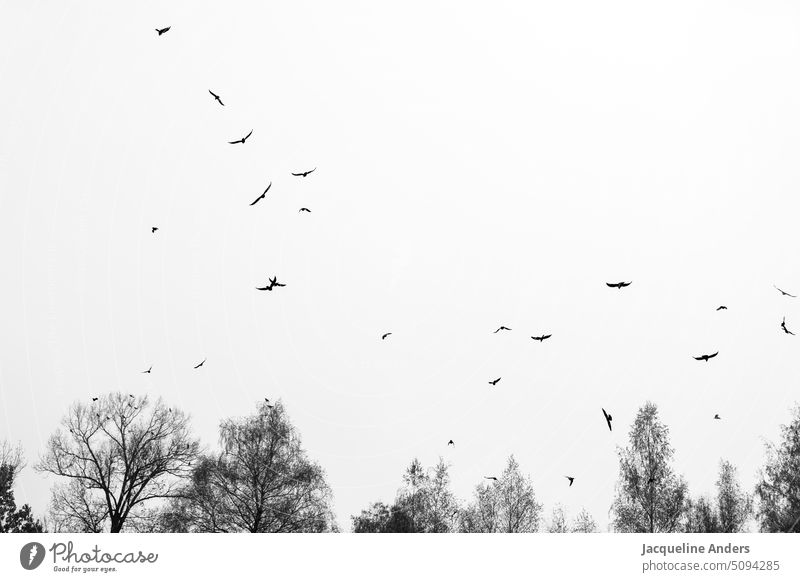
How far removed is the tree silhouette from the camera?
4231cm

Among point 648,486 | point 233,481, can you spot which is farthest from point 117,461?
point 648,486

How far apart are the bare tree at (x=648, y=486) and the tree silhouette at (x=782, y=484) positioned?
13.3ft

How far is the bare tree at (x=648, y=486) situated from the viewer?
42656mm

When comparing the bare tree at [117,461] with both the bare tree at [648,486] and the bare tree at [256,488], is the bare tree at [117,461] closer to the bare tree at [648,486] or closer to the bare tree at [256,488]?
the bare tree at [256,488]

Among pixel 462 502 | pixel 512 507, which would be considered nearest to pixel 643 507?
pixel 512 507
